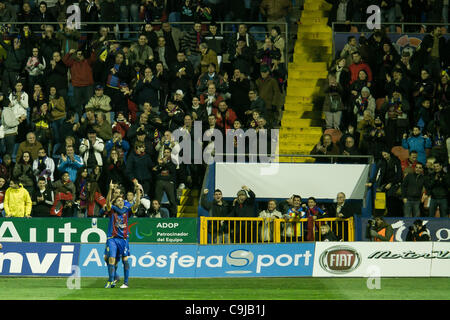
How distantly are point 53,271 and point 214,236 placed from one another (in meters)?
4.07

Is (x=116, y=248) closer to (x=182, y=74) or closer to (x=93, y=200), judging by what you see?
(x=93, y=200)

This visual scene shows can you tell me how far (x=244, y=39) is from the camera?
85.7 feet

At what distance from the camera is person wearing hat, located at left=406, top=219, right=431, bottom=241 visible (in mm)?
22797

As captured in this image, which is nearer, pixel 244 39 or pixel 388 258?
pixel 388 258

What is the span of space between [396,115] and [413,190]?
8.08ft

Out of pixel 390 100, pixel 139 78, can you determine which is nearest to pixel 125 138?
pixel 139 78

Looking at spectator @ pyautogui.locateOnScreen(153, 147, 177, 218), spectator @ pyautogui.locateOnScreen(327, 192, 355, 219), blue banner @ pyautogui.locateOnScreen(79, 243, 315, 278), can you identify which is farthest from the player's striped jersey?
spectator @ pyautogui.locateOnScreen(327, 192, 355, 219)

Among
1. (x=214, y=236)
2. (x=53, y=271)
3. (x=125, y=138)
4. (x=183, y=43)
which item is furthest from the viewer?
(x=183, y=43)

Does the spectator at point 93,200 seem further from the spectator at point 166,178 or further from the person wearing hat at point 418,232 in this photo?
the person wearing hat at point 418,232

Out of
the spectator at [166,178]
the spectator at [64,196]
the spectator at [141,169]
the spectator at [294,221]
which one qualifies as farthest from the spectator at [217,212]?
the spectator at [64,196]

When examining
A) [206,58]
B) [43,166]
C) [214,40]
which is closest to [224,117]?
[206,58]

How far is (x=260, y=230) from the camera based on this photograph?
22.8 m

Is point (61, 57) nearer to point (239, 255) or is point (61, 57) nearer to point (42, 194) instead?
point (42, 194)

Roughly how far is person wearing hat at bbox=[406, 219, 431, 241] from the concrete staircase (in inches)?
153
